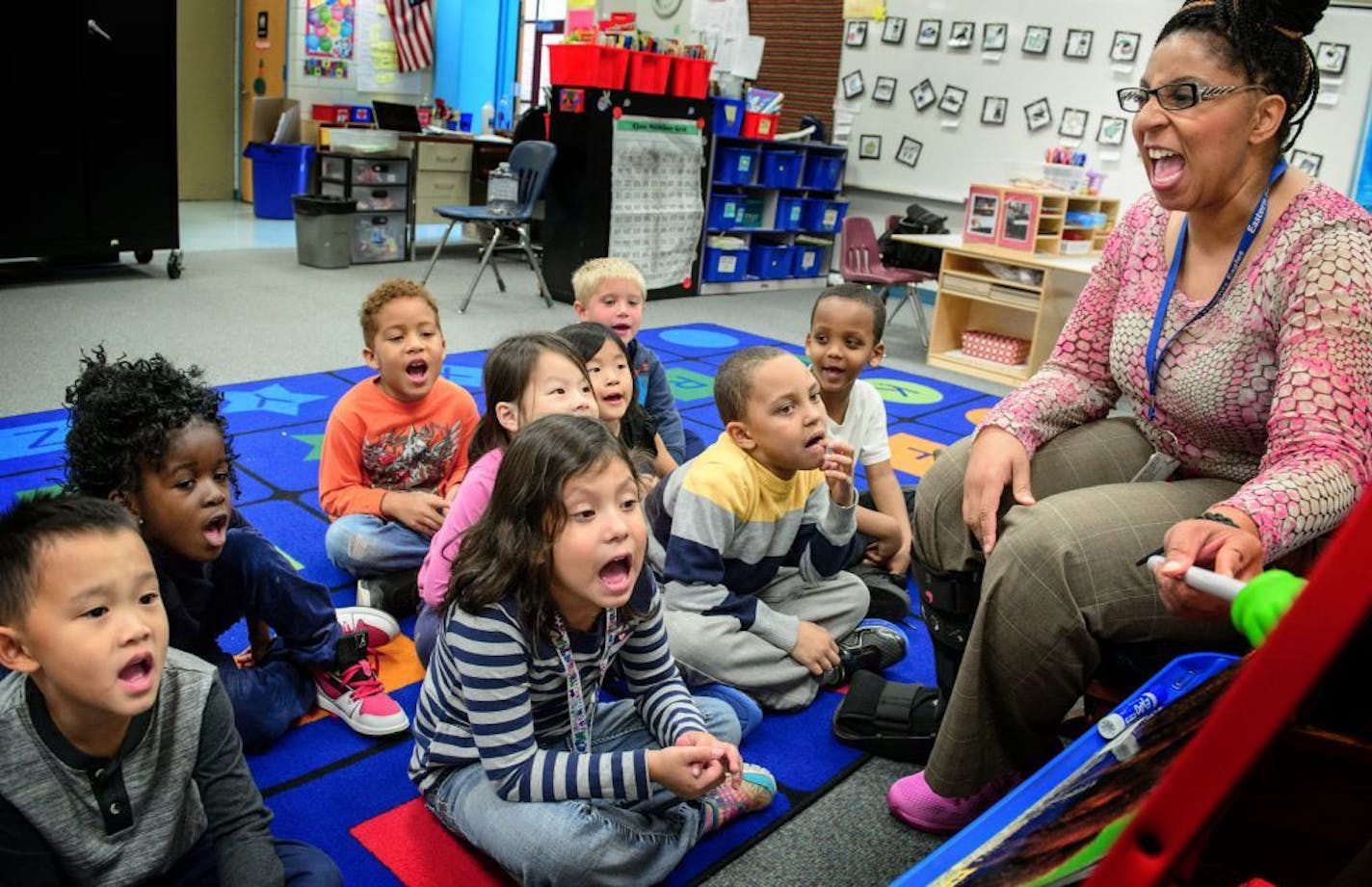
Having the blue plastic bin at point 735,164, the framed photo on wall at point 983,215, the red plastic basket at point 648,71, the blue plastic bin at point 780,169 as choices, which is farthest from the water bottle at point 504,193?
the framed photo on wall at point 983,215

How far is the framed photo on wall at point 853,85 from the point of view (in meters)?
7.03

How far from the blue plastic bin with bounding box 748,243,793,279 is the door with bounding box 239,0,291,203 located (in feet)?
→ 14.0

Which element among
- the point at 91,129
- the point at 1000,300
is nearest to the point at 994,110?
the point at 1000,300

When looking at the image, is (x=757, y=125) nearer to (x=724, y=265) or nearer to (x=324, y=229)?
(x=724, y=265)

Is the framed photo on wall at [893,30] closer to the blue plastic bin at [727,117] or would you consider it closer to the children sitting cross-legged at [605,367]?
the blue plastic bin at [727,117]

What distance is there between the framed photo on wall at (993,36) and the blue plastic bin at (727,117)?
1.60 m

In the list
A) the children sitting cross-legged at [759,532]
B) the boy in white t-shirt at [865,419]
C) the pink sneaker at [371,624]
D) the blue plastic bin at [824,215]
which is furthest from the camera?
the blue plastic bin at [824,215]

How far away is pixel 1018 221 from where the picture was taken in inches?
192

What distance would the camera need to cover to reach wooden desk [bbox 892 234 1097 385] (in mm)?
4770

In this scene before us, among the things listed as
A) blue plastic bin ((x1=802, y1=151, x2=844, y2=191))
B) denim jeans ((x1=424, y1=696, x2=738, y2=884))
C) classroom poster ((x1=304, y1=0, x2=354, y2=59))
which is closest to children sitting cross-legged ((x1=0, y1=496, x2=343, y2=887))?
denim jeans ((x1=424, y1=696, x2=738, y2=884))

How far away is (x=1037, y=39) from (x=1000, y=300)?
2224mm

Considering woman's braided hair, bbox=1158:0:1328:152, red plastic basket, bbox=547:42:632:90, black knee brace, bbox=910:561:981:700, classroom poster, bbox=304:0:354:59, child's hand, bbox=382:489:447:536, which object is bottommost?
child's hand, bbox=382:489:447:536

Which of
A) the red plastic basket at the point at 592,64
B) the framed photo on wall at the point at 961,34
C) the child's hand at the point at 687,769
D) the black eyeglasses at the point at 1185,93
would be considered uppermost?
the framed photo on wall at the point at 961,34

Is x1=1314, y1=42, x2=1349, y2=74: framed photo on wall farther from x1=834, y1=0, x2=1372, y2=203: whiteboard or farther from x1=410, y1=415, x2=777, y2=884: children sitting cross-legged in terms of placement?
x1=410, y1=415, x2=777, y2=884: children sitting cross-legged
